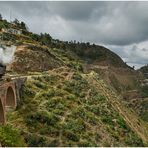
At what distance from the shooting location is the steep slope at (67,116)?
46263 mm

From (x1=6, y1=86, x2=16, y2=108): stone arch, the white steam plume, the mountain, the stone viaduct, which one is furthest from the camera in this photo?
(x1=6, y1=86, x2=16, y2=108): stone arch

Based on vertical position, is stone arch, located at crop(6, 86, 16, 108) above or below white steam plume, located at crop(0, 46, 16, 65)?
below

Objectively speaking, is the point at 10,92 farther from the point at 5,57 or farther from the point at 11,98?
the point at 5,57

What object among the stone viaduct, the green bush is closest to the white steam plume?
the stone viaduct

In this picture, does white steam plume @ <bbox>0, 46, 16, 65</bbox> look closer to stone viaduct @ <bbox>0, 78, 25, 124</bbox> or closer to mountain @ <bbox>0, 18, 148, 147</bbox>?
stone viaduct @ <bbox>0, 78, 25, 124</bbox>

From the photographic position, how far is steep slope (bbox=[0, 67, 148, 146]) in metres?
46.3

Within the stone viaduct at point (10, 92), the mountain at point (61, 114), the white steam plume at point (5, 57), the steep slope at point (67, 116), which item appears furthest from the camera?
the steep slope at point (67, 116)

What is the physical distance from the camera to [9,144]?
38094 mm

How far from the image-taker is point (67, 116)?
171ft

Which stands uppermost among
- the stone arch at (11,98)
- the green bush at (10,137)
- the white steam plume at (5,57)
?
the white steam plume at (5,57)

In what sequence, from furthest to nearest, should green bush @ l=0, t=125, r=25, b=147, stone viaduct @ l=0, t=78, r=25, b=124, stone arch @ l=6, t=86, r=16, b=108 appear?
1. stone arch @ l=6, t=86, r=16, b=108
2. stone viaduct @ l=0, t=78, r=25, b=124
3. green bush @ l=0, t=125, r=25, b=147

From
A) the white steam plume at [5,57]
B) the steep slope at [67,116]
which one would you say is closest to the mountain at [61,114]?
the steep slope at [67,116]

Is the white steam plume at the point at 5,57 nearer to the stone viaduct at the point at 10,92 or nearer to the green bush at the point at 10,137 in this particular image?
the stone viaduct at the point at 10,92

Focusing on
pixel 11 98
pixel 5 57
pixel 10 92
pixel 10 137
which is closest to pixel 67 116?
pixel 11 98
